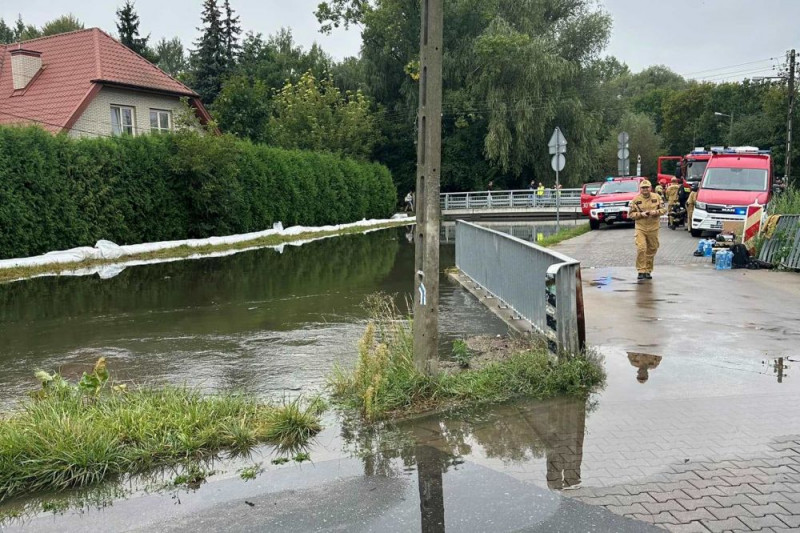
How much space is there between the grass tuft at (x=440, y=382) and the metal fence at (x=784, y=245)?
9.16m

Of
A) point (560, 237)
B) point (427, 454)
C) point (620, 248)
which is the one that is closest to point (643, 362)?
point (427, 454)

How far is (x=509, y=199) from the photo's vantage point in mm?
45531

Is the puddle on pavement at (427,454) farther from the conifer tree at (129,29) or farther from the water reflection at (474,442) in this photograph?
the conifer tree at (129,29)

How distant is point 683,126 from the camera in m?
86.6

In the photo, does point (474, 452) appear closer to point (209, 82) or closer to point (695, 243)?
point (695, 243)

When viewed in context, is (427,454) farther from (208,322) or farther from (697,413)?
(208,322)

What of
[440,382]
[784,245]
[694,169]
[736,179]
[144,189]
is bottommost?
[440,382]

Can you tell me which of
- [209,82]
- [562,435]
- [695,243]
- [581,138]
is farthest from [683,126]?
[562,435]

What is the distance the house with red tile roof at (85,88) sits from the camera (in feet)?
97.4

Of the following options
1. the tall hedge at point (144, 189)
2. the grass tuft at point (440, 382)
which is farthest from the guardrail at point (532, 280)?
the tall hedge at point (144, 189)

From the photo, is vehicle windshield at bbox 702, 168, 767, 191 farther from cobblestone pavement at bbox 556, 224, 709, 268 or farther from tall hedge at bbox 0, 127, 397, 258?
tall hedge at bbox 0, 127, 397, 258

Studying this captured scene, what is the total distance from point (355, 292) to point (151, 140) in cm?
1338

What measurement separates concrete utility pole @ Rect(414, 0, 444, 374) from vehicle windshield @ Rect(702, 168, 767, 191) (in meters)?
18.3

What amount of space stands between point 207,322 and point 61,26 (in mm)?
67812
